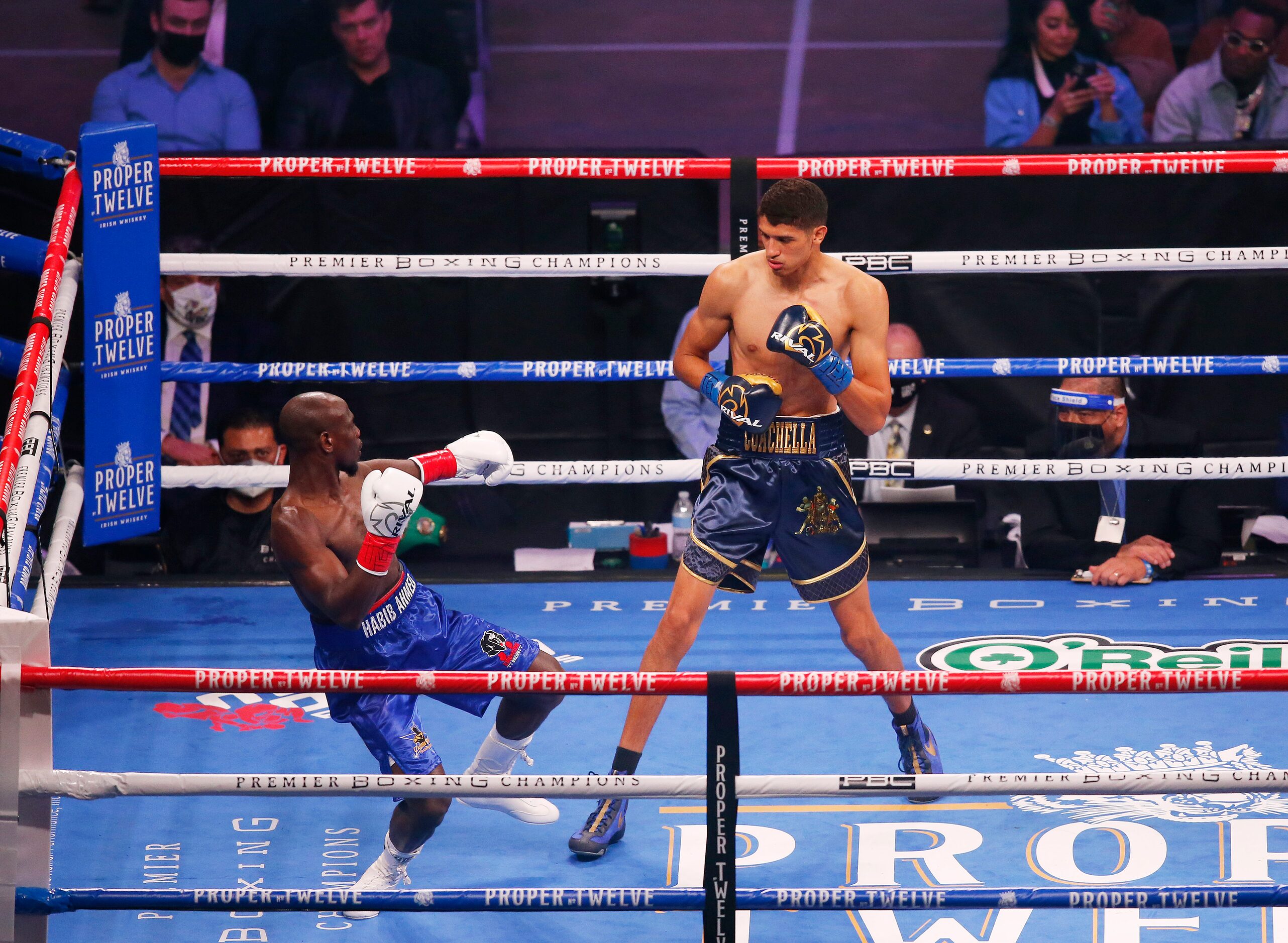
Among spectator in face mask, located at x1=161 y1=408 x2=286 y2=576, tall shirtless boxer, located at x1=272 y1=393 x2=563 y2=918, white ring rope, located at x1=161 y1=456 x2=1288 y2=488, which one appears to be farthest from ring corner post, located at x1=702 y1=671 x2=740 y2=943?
spectator in face mask, located at x1=161 y1=408 x2=286 y2=576

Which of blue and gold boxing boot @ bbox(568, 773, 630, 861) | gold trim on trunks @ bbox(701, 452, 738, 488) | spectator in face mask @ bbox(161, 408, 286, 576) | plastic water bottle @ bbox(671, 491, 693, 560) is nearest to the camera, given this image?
blue and gold boxing boot @ bbox(568, 773, 630, 861)

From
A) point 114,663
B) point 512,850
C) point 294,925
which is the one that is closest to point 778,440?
point 512,850

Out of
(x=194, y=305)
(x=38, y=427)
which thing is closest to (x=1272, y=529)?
→ (x=194, y=305)

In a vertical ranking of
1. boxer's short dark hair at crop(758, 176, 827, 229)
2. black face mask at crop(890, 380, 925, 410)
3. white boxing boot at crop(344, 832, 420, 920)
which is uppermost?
boxer's short dark hair at crop(758, 176, 827, 229)

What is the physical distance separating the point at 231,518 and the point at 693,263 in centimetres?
212

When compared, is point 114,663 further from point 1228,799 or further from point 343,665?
point 1228,799

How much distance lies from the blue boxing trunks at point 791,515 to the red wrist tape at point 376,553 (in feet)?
2.67

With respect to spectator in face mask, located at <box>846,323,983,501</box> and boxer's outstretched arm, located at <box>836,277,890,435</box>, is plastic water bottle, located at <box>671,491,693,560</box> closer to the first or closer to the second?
spectator in face mask, located at <box>846,323,983,501</box>

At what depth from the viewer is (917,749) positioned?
355 cm

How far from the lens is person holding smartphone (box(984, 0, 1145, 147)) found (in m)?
6.20

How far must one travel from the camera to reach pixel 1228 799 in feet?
11.1

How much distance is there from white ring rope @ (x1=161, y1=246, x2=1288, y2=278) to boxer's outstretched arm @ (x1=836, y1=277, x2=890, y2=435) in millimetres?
616

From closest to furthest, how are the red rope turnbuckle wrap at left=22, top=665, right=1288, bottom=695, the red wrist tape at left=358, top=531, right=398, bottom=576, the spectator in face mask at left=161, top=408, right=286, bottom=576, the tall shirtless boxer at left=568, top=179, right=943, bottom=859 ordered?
the red rope turnbuckle wrap at left=22, top=665, right=1288, bottom=695 < the red wrist tape at left=358, top=531, right=398, bottom=576 < the tall shirtless boxer at left=568, top=179, right=943, bottom=859 < the spectator in face mask at left=161, top=408, right=286, bottom=576

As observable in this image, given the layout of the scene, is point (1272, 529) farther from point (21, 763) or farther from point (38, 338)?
point (21, 763)
